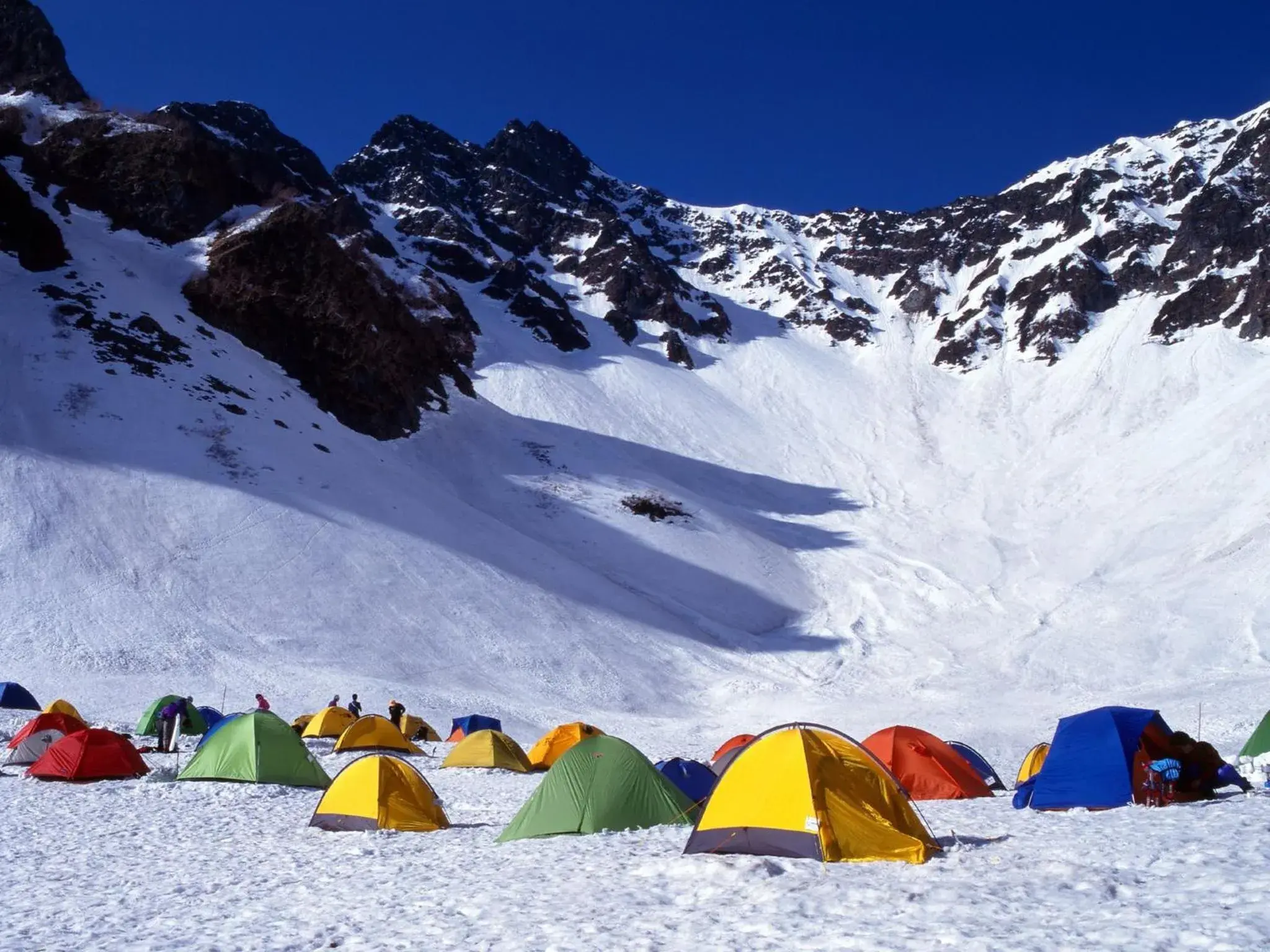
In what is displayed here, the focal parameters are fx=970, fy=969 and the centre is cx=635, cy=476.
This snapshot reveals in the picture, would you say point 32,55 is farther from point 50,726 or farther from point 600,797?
point 600,797

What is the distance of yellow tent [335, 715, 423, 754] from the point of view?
22906mm

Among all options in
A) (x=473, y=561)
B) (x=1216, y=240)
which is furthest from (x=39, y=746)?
(x=1216, y=240)

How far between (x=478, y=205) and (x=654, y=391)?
71.7 m

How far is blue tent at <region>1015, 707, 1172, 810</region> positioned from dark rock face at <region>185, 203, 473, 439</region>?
52942 millimetres

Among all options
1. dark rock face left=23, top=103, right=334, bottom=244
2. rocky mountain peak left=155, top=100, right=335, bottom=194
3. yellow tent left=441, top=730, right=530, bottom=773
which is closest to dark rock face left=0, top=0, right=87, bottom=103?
dark rock face left=23, top=103, right=334, bottom=244

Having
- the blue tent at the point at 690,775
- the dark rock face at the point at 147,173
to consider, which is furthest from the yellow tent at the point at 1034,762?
the dark rock face at the point at 147,173

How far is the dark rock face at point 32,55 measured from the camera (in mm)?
77562

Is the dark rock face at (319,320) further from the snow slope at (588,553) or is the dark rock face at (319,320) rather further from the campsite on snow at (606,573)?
the snow slope at (588,553)

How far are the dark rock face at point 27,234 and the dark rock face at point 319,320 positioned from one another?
767 cm

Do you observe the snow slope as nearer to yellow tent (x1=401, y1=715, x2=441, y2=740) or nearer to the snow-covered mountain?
the snow-covered mountain

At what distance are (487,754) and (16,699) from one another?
45.9 ft

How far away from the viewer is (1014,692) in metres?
38.2

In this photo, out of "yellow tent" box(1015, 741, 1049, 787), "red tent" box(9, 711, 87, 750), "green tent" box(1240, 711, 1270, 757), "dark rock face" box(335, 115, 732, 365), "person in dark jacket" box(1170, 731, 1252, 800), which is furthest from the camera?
"dark rock face" box(335, 115, 732, 365)

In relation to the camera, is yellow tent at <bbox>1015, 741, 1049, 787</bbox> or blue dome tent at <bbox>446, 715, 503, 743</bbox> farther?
blue dome tent at <bbox>446, 715, 503, 743</bbox>
